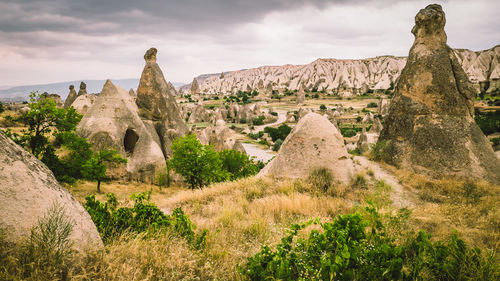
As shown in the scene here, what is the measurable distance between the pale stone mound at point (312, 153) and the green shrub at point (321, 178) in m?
0.15

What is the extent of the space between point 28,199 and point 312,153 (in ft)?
23.1

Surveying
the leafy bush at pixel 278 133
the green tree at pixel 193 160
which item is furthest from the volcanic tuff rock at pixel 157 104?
the leafy bush at pixel 278 133

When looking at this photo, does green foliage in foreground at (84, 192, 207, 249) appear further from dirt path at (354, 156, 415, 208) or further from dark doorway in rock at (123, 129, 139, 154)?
dark doorway in rock at (123, 129, 139, 154)

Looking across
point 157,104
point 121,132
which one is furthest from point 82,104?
point 121,132

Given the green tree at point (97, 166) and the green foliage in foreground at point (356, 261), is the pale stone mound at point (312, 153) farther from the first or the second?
the green tree at point (97, 166)

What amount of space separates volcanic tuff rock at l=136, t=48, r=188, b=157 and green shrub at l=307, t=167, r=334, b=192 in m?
12.0

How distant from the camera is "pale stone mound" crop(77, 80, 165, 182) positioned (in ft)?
43.4

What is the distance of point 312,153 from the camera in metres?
8.07

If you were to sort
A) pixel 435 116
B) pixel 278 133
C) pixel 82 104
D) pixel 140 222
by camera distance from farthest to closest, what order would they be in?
pixel 278 133
pixel 82 104
pixel 435 116
pixel 140 222

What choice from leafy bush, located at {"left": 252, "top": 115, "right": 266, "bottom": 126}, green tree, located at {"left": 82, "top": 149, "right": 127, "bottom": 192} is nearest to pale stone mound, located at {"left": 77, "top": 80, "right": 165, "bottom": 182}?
green tree, located at {"left": 82, "top": 149, "right": 127, "bottom": 192}

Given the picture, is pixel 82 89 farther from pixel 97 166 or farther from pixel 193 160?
pixel 193 160

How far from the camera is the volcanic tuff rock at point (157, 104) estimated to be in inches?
679

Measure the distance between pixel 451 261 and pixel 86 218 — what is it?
4.01 metres

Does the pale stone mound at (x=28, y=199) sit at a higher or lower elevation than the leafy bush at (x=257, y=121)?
higher
